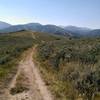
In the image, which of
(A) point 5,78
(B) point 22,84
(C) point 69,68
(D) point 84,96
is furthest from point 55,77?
(D) point 84,96

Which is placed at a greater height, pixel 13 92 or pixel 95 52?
pixel 95 52

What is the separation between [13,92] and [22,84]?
233cm

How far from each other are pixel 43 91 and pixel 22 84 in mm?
2600

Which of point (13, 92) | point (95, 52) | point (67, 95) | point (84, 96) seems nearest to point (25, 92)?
point (13, 92)

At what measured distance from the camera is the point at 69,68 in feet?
58.6

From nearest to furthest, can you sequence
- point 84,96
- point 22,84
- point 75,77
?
point 84,96 < point 75,77 < point 22,84

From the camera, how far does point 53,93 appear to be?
45.3 ft

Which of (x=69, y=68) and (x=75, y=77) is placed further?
(x=69, y=68)

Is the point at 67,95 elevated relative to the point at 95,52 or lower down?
lower down

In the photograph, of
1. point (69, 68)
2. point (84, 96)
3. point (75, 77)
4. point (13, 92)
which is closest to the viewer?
point (84, 96)

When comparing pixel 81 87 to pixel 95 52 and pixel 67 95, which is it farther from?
pixel 95 52

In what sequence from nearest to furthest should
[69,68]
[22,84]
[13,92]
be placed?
[13,92]
[22,84]
[69,68]

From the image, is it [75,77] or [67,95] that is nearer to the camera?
[67,95]

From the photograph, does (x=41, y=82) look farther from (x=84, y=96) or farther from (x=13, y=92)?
(x=84, y=96)
